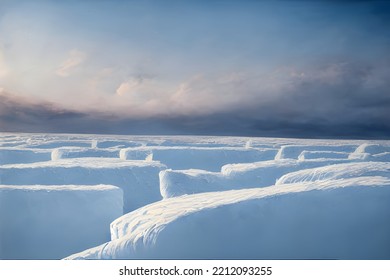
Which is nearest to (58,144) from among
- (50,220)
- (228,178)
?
(50,220)

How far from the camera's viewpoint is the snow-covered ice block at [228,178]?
3.29 meters

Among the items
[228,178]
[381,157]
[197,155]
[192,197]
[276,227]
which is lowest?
[276,227]

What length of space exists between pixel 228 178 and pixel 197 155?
0.47m

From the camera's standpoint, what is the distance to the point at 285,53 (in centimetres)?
318

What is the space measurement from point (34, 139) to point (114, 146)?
61 centimetres

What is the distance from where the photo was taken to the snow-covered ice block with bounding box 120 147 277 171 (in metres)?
3.50

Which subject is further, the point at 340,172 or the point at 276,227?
the point at 340,172

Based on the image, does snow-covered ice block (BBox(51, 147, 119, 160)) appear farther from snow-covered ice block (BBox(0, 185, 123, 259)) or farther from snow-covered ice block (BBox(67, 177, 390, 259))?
snow-covered ice block (BBox(67, 177, 390, 259))

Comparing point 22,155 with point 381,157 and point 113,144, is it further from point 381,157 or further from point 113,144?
point 381,157

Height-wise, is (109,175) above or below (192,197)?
above

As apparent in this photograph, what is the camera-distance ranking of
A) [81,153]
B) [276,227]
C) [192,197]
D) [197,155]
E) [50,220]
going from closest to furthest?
[276,227] → [192,197] → [50,220] → [81,153] → [197,155]

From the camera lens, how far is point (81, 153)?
11.9 feet

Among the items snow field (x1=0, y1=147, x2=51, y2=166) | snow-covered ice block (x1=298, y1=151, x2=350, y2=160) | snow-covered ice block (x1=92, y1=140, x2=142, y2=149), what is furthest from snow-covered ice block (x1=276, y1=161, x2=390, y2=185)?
snow field (x1=0, y1=147, x2=51, y2=166)
